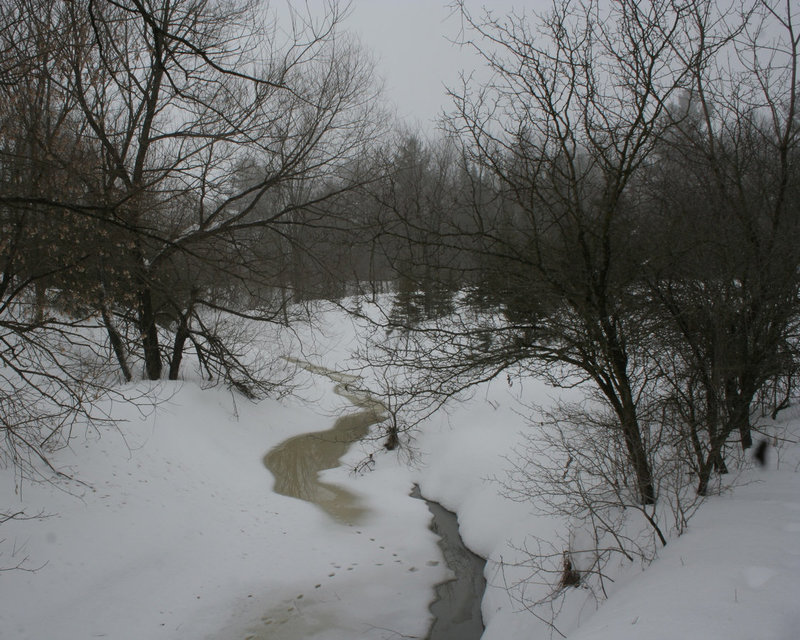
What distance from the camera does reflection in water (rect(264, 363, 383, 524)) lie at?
35.5ft

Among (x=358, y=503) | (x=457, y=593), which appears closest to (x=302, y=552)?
(x=358, y=503)

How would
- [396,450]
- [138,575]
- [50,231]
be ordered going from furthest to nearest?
1. [396,450]
2. [138,575]
3. [50,231]

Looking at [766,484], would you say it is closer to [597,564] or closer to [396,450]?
[597,564]

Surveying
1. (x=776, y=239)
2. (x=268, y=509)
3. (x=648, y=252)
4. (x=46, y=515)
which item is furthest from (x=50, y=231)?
(x=776, y=239)

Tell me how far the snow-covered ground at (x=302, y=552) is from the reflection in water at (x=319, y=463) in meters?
0.37

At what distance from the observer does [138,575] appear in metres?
7.62

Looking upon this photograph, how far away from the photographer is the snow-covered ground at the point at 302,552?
424 cm

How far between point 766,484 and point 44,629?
8.05 meters

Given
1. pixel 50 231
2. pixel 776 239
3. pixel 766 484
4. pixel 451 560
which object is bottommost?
pixel 451 560

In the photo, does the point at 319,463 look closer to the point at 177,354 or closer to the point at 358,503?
the point at 358,503

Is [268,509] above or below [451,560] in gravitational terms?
above

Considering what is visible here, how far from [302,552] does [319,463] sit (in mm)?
4857

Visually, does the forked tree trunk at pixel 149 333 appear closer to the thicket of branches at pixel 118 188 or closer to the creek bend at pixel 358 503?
the thicket of branches at pixel 118 188

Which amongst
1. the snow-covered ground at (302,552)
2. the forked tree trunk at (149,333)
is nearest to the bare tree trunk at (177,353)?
the forked tree trunk at (149,333)
